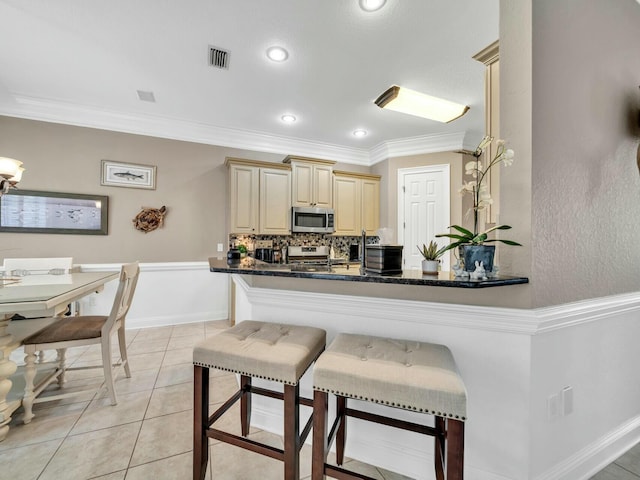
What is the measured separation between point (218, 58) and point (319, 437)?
2.87 metres

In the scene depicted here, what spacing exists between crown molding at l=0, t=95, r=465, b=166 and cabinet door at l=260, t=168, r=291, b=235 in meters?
0.54

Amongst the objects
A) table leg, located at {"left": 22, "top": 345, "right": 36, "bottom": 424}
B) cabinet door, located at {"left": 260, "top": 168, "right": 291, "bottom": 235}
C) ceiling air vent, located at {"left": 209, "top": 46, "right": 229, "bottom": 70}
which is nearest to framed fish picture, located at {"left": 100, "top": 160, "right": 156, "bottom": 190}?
cabinet door, located at {"left": 260, "top": 168, "right": 291, "bottom": 235}

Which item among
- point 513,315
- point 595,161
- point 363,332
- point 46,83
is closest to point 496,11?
point 595,161

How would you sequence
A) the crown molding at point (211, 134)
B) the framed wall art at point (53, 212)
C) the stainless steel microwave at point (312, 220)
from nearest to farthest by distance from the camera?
the framed wall art at point (53, 212), the crown molding at point (211, 134), the stainless steel microwave at point (312, 220)

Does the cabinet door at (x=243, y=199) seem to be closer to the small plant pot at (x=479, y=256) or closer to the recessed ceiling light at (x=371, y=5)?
the recessed ceiling light at (x=371, y=5)

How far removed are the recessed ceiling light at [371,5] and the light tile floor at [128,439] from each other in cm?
279

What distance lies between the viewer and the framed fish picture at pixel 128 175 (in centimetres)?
347

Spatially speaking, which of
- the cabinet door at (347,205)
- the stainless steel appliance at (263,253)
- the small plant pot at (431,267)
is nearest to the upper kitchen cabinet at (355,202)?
the cabinet door at (347,205)

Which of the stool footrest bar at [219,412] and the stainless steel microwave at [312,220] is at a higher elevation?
the stainless steel microwave at [312,220]

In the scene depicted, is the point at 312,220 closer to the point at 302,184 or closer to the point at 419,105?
the point at 302,184

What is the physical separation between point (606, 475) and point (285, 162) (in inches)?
166

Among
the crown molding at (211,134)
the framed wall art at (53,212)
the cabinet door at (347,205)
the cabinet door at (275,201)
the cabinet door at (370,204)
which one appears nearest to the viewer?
the framed wall art at (53,212)

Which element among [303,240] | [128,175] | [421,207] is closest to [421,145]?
[421,207]

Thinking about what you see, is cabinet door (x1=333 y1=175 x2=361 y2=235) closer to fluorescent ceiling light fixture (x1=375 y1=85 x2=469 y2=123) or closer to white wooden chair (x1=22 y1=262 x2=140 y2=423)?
fluorescent ceiling light fixture (x1=375 y1=85 x2=469 y2=123)
